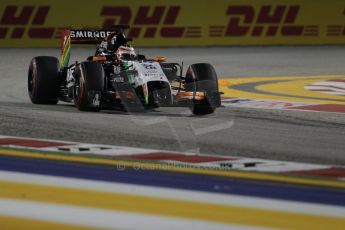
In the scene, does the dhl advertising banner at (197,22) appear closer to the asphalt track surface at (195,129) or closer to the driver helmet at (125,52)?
the asphalt track surface at (195,129)

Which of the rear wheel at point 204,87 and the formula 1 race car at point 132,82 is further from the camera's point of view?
the rear wheel at point 204,87

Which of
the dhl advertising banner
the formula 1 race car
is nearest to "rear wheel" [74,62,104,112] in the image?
the formula 1 race car

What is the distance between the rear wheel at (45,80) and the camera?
10.9m

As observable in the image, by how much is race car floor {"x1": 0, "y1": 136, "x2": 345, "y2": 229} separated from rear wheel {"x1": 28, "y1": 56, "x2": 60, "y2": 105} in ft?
12.5

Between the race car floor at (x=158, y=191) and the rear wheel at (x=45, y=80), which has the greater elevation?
the rear wheel at (x=45, y=80)

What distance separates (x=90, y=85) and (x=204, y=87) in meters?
1.34

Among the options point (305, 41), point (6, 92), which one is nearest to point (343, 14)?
point (305, 41)

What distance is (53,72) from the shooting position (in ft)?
35.9

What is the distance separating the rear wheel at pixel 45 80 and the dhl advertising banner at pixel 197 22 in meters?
12.7

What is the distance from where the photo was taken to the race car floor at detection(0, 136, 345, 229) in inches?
184

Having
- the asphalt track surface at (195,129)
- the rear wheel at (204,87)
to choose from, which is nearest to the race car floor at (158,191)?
the asphalt track surface at (195,129)

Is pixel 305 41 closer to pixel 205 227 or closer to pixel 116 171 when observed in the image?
pixel 116 171

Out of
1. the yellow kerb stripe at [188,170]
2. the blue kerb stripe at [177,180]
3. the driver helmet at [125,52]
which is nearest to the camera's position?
the blue kerb stripe at [177,180]

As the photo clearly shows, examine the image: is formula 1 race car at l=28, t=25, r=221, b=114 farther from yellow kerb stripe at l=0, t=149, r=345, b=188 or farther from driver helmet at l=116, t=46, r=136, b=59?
yellow kerb stripe at l=0, t=149, r=345, b=188
